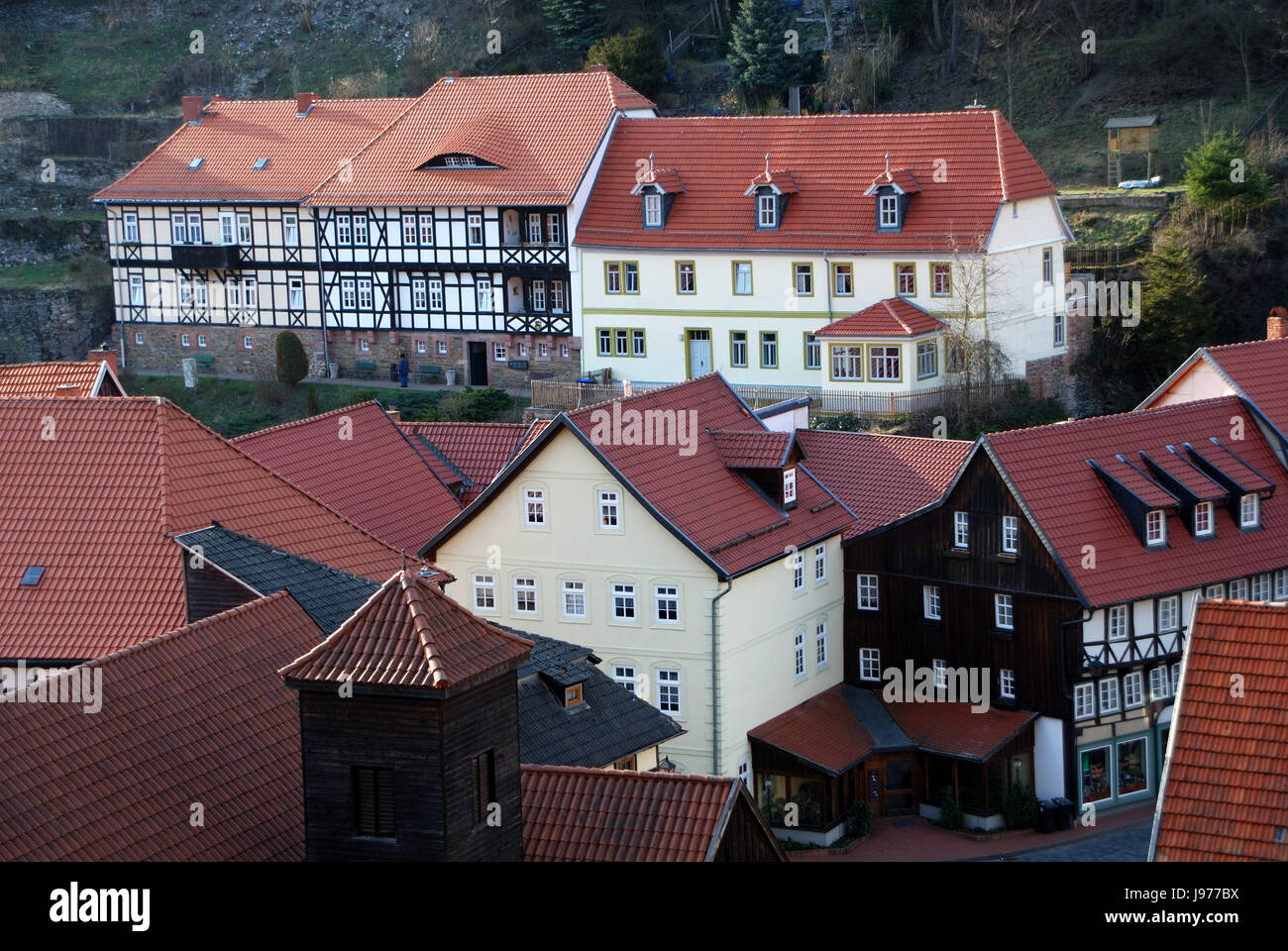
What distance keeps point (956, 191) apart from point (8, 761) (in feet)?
114

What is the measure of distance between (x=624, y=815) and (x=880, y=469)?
19567mm

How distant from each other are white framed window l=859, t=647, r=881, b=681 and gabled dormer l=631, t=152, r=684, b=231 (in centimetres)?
1797

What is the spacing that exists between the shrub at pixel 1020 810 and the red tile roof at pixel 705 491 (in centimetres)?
552

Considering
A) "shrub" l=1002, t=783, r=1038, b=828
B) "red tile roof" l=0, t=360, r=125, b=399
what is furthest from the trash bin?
"red tile roof" l=0, t=360, r=125, b=399

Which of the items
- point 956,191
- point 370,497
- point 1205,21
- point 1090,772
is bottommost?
point 1090,772

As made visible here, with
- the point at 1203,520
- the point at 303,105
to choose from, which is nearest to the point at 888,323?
the point at 1203,520

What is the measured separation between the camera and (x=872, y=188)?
1911 inches

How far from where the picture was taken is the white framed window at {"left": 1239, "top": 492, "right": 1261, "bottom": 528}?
116 feet

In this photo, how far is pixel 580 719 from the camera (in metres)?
25.6

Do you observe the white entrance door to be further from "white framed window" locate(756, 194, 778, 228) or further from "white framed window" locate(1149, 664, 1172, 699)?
"white framed window" locate(1149, 664, 1172, 699)

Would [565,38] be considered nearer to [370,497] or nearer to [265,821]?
[370,497]

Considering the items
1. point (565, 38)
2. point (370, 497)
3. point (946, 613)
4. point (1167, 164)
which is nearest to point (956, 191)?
point (1167, 164)

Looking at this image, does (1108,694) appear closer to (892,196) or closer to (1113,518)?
(1113,518)

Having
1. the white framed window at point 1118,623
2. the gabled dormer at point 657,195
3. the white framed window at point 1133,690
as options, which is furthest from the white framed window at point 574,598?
the gabled dormer at point 657,195
